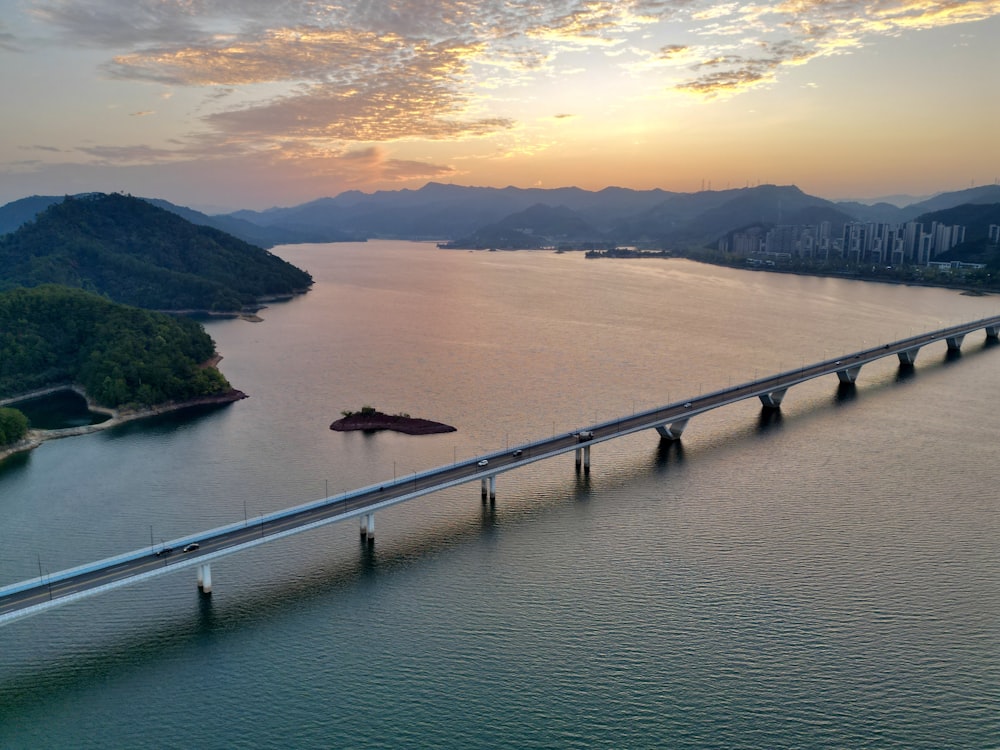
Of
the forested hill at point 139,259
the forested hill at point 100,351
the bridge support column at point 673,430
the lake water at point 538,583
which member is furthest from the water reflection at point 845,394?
the forested hill at point 139,259

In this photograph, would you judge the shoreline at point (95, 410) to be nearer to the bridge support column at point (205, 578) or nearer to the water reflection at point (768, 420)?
the bridge support column at point (205, 578)

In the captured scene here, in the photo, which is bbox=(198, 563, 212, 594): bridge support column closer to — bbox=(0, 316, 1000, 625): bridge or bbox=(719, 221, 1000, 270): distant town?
bbox=(0, 316, 1000, 625): bridge

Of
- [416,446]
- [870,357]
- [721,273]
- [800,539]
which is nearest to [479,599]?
[800,539]

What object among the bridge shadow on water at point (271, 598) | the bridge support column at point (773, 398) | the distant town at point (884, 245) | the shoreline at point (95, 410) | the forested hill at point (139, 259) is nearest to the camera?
the bridge shadow on water at point (271, 598)

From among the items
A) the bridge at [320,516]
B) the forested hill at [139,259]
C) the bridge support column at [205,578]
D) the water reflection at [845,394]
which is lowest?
the bridge support column at [205,578]

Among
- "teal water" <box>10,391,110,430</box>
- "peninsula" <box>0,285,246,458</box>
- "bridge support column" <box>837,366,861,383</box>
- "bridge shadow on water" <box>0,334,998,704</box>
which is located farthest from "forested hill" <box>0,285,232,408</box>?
"bridge support column" <box>837,366,861,383</box>

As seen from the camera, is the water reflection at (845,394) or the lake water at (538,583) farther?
the water reflection at (845,394)

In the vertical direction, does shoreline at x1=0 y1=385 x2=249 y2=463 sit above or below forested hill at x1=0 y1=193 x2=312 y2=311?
below
